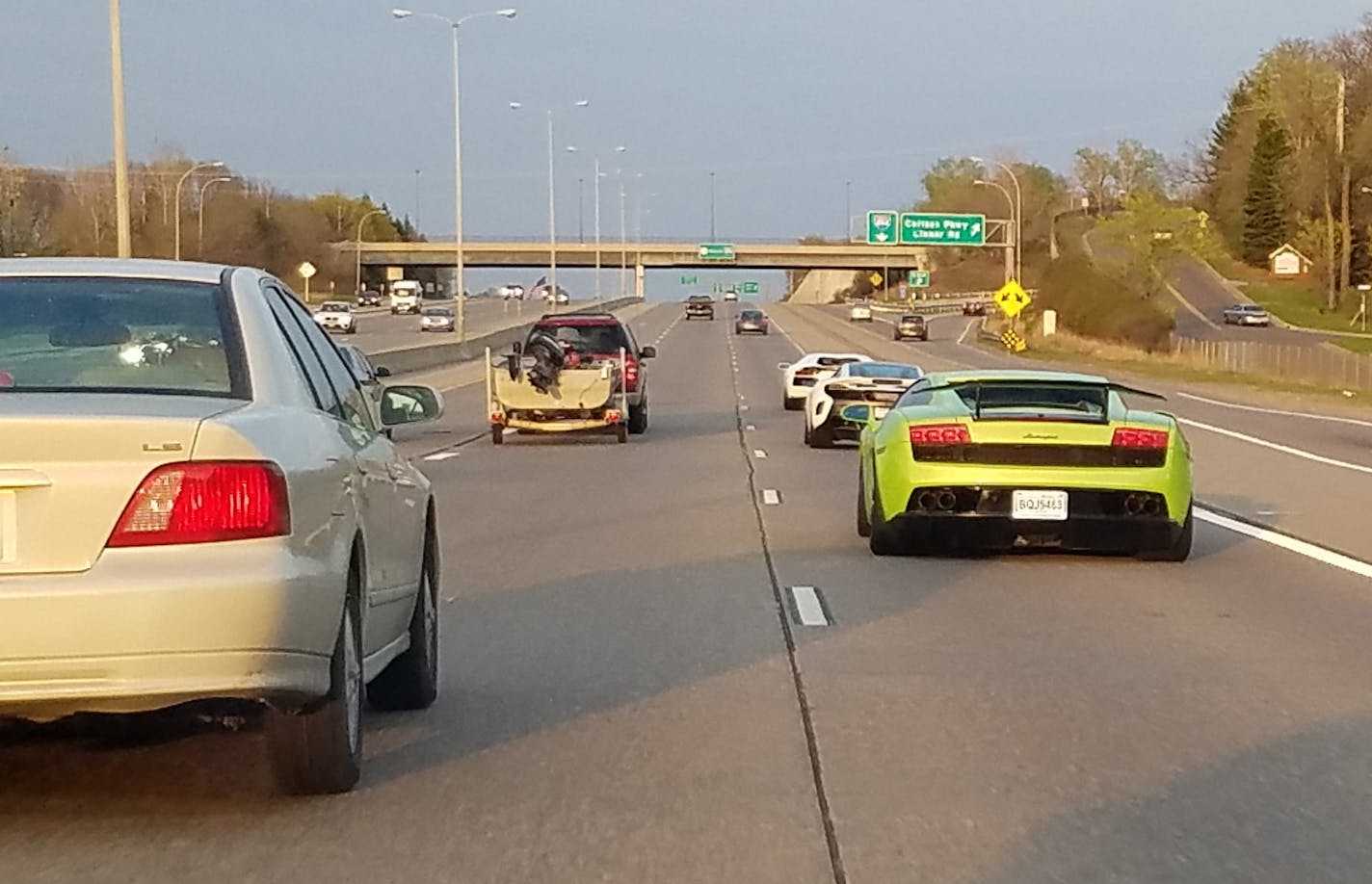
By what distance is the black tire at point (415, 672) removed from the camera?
9.08 meters

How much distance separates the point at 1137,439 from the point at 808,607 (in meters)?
2.95

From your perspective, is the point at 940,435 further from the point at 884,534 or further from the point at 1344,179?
the point at 1344,179

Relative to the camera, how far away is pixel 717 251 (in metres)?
161

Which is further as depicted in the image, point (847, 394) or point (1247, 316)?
point (1247, 316)

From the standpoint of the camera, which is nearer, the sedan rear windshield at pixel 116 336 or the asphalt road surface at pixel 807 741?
the asphalt road surface at pixel 807 741

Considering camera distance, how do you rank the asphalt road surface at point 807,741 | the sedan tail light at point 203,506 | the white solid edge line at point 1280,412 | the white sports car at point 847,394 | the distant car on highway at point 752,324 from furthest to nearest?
the distant car on highway at point 752,324 < the white solid edge line at point 1280,412 < the white sports car at point 847,394 < the asphalt road surface at point 807,741 < the sedan tail light at point 203,506

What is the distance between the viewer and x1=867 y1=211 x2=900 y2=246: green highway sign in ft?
349

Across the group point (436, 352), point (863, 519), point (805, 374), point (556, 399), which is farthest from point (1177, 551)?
point (436, 352)

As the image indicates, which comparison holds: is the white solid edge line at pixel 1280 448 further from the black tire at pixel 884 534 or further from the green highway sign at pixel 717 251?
the green highway sign at pixel 717 251

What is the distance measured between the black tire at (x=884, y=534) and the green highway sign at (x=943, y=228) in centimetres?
9005

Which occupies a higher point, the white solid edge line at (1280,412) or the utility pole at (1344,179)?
the utility pole at (1344,179)

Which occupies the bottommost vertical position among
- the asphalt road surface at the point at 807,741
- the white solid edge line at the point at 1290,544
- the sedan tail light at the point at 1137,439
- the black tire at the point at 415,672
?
the white solid edge line at the point at 1290,544

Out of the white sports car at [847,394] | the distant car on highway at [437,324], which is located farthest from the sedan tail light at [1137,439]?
the distant car on highway at [437,324]

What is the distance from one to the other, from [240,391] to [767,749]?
2.57 m
